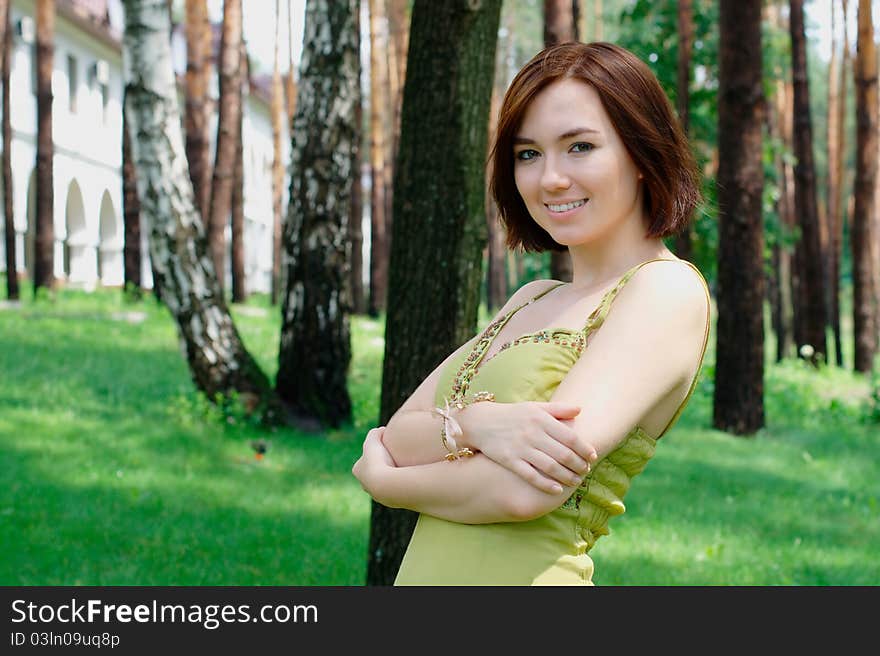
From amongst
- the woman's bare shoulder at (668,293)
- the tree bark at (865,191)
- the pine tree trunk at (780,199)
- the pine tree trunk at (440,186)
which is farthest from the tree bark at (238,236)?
the woman's bare shoulder at (668,293)

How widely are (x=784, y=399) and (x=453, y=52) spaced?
11.5m

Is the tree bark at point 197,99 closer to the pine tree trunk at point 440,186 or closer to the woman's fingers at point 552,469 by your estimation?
the pine tree trunk at point 440,186

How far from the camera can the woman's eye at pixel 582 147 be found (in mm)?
2260

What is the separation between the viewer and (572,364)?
2.24 m

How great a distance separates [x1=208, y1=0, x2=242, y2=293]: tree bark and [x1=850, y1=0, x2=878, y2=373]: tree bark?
1078 centimetres

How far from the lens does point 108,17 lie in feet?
108

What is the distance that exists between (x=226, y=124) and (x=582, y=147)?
17726mm

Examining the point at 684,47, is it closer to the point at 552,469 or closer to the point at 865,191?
the point at 865,191

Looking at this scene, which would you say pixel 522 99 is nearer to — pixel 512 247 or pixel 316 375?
pixel 512 247

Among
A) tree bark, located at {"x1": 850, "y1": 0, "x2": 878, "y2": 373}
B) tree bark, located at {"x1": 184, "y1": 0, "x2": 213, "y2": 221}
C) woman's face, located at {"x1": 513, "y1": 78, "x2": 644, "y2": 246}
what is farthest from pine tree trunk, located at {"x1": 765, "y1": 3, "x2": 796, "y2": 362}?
woman's face, located at {"x1": 513, "y1": 78, "x2": 644, "y2": 246}

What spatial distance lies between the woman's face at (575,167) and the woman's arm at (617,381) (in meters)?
0.17
